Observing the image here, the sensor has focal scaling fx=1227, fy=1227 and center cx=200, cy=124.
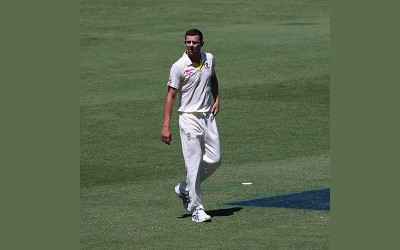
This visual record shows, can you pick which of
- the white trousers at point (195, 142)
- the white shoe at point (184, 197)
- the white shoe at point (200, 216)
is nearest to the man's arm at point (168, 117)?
the white trousers at point (195, 142)

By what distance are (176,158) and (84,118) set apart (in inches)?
150

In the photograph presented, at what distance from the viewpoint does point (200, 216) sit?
46.4 feet

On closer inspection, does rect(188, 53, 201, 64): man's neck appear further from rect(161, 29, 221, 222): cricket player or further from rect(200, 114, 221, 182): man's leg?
rect(200, 114, 221, 182): man's leg

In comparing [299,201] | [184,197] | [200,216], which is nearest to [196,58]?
[184,197]

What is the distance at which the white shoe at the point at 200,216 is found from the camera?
46.4 ft

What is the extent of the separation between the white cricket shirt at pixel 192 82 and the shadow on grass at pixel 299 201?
1.60 metres

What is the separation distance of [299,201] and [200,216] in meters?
1.63

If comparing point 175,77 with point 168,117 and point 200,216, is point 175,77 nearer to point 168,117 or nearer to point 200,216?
point 168,117

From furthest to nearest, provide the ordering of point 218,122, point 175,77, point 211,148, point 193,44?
point 218,122
point 211,148
point 175,77
point 193,44

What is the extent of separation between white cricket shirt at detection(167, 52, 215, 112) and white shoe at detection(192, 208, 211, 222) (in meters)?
1.17

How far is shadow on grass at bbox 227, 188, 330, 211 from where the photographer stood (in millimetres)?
14930

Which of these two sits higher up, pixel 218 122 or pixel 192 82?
pixel 192 82

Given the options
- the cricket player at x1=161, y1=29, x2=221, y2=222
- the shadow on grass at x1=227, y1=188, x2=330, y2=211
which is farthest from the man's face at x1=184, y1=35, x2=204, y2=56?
the shadow on grass at x1=227, y1=188, x2=330, y2=211

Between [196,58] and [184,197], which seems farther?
[184,197]
